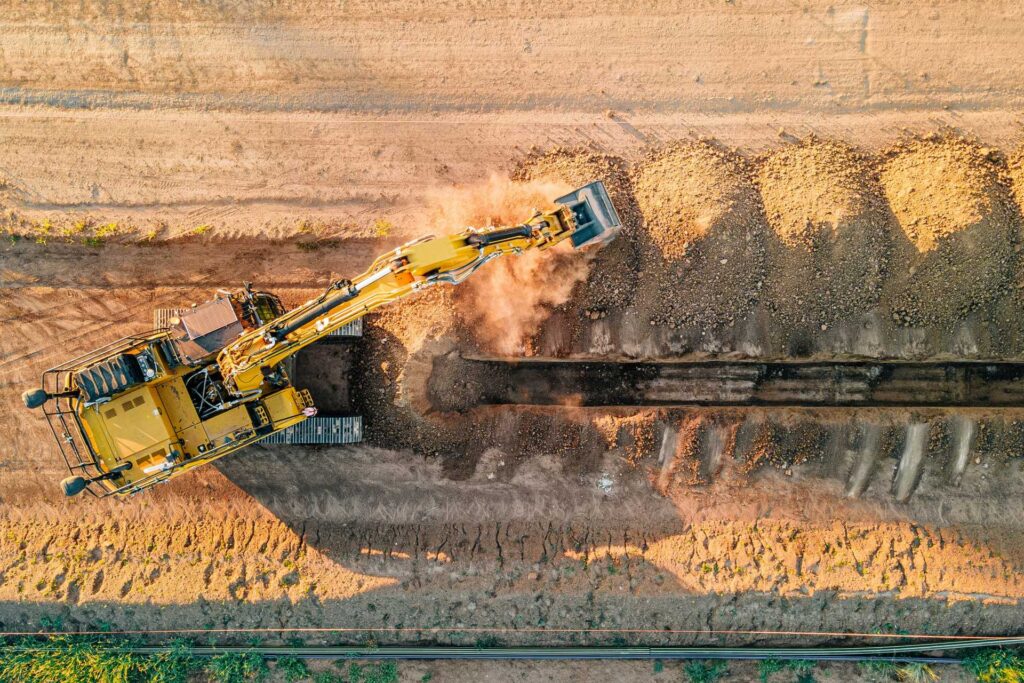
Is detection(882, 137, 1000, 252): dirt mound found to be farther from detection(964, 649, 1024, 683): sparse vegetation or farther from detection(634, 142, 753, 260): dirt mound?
detection(964, 649, 1024, 683): sparse vegetation

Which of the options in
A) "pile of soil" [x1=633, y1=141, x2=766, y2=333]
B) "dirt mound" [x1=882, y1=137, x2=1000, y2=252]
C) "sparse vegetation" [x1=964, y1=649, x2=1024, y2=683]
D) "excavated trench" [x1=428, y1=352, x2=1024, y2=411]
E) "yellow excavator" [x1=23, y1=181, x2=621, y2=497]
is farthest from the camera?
"excavated trench" [x1=428, y1=352, x2=1024, y2=411]

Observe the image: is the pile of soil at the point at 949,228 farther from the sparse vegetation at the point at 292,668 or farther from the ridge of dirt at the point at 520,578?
the sparse vegetation at the point at 292,668

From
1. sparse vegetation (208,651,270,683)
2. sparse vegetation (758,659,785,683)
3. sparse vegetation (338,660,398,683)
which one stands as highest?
sparse vegetation (208,651,270,683)

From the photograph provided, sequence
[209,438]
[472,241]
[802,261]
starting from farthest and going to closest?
1. [802,261]
2. [209,438]
3. [472,241]

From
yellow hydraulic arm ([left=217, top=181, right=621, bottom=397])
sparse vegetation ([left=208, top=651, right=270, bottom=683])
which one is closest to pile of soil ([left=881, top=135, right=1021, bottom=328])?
yellow hydraulic arm ([left=217, top=181, right=621, bottom=397])

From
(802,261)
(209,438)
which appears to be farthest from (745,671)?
(209,438)

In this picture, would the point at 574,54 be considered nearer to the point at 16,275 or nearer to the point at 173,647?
the point at 16,275

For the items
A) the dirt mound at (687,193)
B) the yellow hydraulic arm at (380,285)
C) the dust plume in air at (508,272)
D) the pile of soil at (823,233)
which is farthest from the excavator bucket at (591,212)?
the pile of soil at (823,233)
